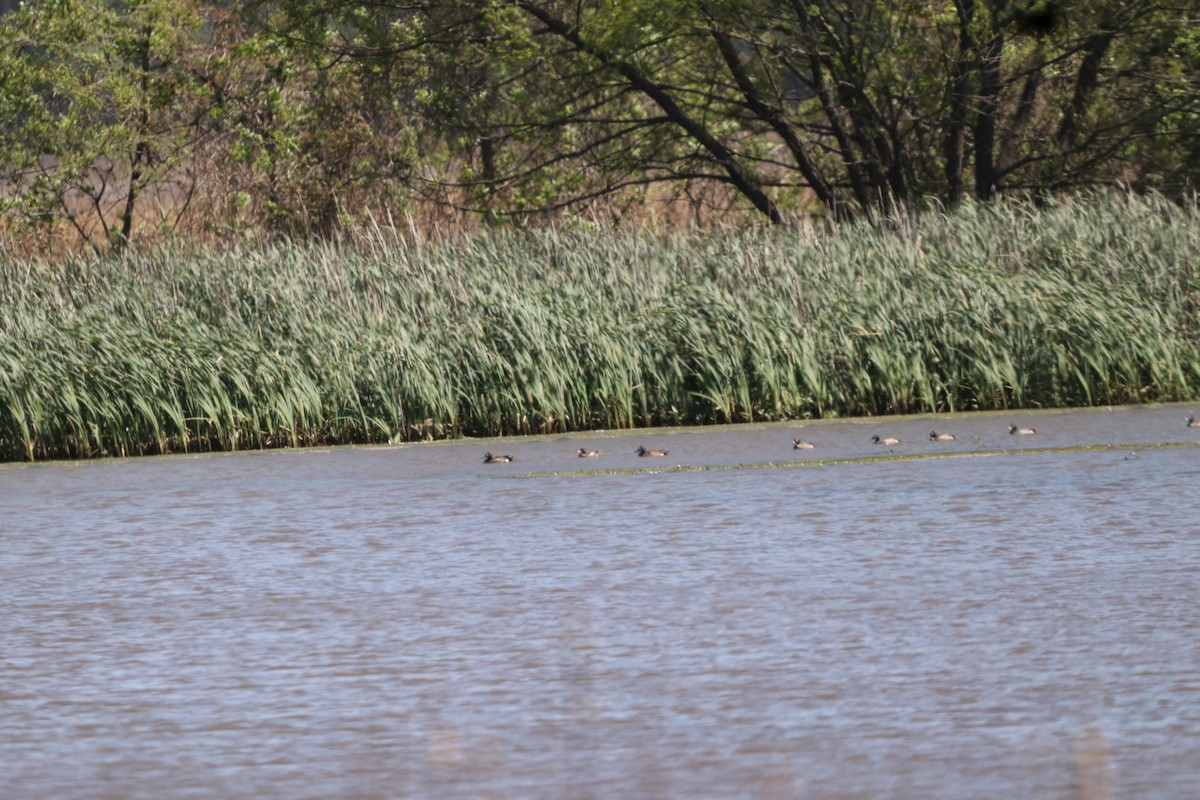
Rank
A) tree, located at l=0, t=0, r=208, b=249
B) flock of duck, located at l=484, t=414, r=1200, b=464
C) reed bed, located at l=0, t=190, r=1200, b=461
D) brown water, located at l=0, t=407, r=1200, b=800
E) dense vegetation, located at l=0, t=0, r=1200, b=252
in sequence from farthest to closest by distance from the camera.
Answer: tree, located at l=0, t=0, r=208, b=249
dense vegetation, located at l=0, t=0, r=1200, b=252
reed bed, located at l=0, t=190, r=1200, b=461
flock of duck, located at l=484, t=414, r=1200, b=464
brown water, located at l=0, t=407, r=1200, b=800

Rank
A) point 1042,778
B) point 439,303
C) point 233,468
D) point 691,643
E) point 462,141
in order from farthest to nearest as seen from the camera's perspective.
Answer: point 462,141, point 439,303, point 233,468, point 691,643, point 1042,778

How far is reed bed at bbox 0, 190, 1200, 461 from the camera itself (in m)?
11.6

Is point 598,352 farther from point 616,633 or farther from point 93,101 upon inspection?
point 93,101

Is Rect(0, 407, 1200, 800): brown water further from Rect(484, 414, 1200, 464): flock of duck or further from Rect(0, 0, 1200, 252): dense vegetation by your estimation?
Rect(0, 0, 1200, 252): dense vegetation

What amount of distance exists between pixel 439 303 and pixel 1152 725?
27.4 feet

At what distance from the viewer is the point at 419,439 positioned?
11.6 m

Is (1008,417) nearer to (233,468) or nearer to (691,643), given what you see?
(233,468)

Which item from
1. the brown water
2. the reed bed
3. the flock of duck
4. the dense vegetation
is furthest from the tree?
the brown water

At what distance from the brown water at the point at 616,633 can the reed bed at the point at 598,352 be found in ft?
6.07

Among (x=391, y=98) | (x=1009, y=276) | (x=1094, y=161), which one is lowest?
(x=1009, y=276)

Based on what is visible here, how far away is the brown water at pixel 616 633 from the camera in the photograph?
4477 mm

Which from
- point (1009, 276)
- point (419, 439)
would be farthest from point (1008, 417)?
point (419, 439)

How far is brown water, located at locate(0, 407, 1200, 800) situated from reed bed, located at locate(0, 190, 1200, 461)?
1.85 metres

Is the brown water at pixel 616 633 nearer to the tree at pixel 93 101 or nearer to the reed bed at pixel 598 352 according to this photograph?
the reed bed at pixel 598 352
